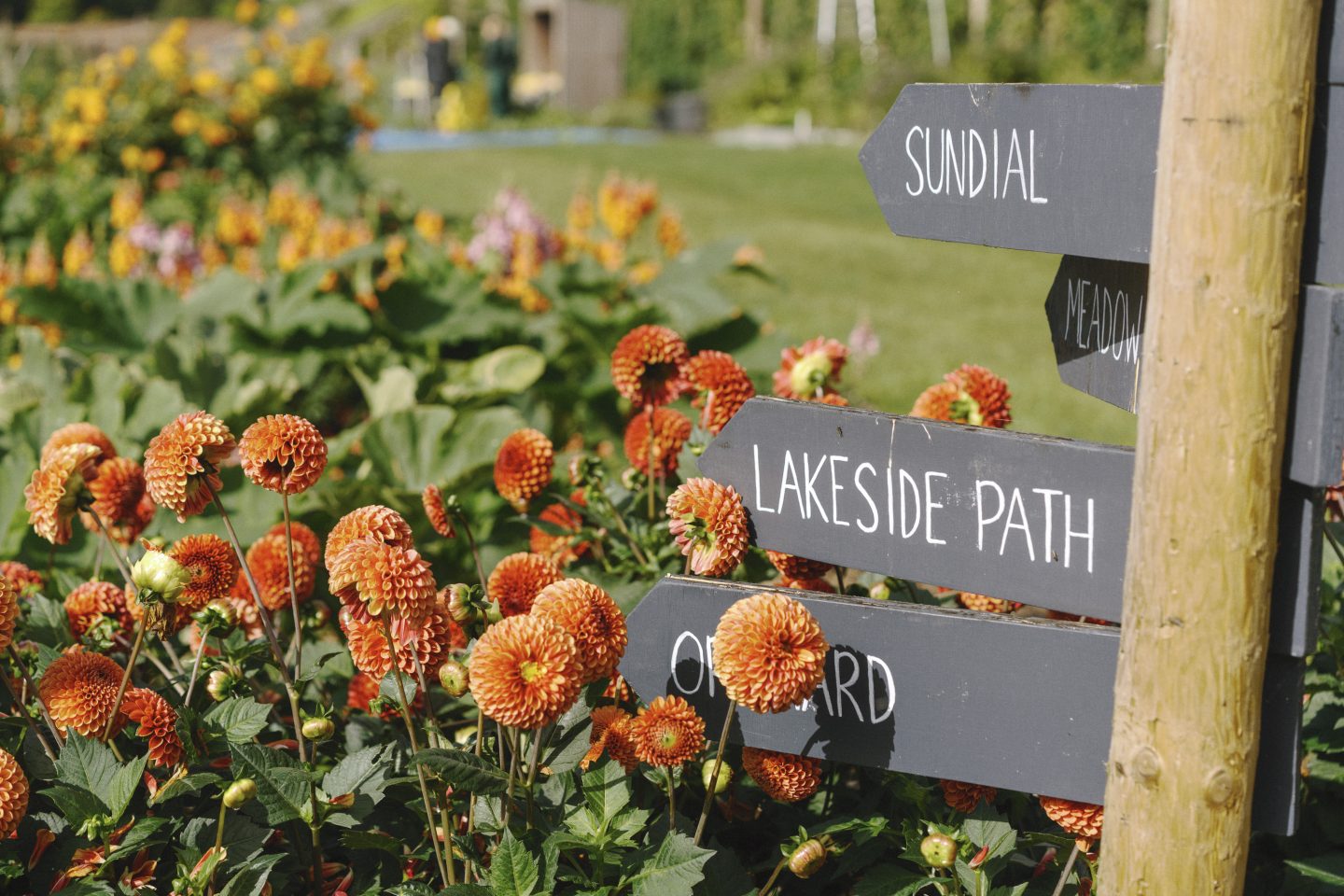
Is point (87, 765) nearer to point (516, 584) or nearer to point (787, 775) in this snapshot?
point (516, 584)

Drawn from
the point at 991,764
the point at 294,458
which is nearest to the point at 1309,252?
the point at 991,764

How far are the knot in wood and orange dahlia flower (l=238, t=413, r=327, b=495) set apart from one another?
2.85ft

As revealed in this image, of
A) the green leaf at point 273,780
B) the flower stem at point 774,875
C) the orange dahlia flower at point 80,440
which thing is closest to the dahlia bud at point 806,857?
the flower stem at point 774,875

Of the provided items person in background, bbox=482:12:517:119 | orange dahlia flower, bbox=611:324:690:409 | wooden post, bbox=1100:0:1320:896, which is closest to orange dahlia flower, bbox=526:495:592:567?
orange dahlia flower, bbox=611:324:690:409

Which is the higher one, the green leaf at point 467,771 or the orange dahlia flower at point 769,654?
the orange dahlia flower at point 769,654

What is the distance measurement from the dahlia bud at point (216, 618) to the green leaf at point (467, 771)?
12.3 inches

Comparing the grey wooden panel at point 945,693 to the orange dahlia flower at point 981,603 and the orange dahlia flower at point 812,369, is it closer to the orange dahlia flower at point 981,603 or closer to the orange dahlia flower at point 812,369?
the orange dahlia flower at point 981,603

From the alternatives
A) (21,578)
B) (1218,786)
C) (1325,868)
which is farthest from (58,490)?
(1325,868)

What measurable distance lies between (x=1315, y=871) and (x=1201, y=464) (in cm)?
57

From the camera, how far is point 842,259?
8.54m

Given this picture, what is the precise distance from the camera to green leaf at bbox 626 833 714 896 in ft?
3.84

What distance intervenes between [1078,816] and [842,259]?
7.52 m

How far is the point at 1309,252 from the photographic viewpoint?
1.03m

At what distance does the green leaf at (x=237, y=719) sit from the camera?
1278mm
